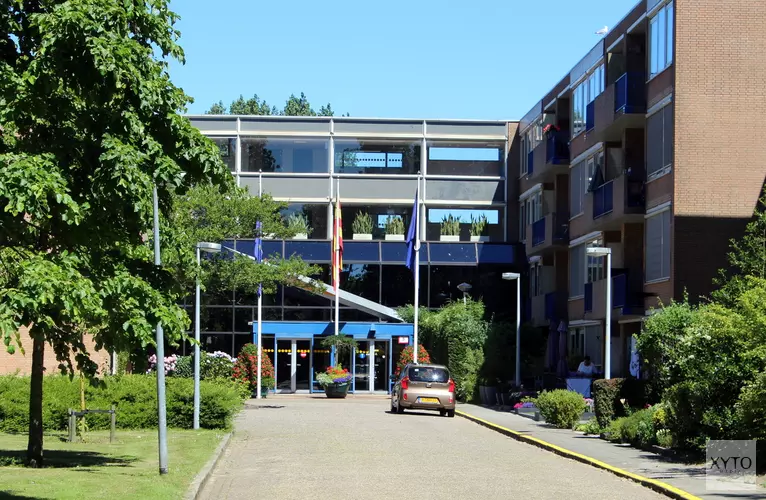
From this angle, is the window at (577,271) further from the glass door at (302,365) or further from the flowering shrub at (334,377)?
the glass door at (302,365)

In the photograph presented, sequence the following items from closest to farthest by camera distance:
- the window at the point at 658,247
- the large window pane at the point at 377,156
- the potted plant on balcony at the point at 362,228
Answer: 1. the window at the point at 658,247
2. the potted plant on balcony at the point at 362,228
3. the large window pane at the point at 377,156

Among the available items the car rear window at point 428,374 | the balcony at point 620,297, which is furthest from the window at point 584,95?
the car rear window at point 428,374

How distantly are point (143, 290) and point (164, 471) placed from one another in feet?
13.8

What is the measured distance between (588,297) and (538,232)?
31.8 feet

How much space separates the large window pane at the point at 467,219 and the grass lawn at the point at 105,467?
36.0 m

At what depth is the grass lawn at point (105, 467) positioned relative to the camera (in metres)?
14.2

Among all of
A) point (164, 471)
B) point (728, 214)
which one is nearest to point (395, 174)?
point (728, 214)

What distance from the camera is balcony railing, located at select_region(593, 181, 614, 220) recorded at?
38.4m

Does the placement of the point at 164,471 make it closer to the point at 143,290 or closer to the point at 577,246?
the point at 143,290

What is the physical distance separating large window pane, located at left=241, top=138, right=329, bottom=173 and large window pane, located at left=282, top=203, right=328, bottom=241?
6.07ft

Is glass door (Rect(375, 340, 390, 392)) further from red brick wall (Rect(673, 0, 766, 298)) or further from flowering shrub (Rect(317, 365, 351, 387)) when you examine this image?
red brick wall (Rect(673, 0, 766, 298))

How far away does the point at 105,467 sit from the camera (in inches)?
694

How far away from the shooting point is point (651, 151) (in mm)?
35688

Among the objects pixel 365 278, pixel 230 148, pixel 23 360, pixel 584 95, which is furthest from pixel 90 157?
pixel 230 148
